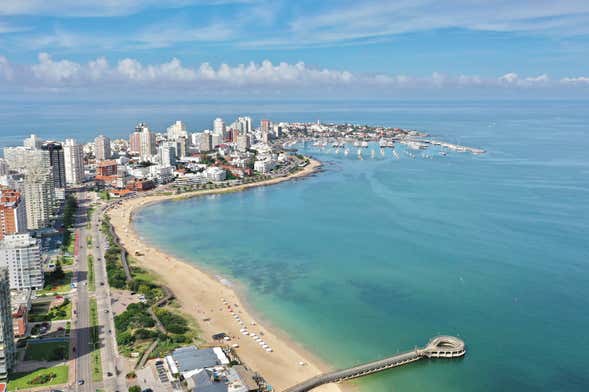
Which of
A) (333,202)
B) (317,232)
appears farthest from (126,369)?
(333,202)

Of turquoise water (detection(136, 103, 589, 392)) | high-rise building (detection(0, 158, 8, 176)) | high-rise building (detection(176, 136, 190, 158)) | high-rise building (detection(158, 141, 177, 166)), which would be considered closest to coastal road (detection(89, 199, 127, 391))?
turquoise water (detection(136, 103, 589, 392))

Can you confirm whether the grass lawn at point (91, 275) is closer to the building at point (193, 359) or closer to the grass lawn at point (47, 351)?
the grass lawn at point (47, 351)

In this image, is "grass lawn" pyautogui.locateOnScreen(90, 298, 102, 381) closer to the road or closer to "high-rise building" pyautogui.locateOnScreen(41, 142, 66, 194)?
the road

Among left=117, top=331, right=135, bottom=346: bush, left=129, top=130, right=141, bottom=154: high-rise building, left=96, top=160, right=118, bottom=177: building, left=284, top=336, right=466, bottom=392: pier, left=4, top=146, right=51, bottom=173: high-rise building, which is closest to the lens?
left=284, top=336, right=466, bottom=392: pier

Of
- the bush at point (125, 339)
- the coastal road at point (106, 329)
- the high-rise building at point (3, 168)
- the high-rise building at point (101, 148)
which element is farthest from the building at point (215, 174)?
the bush at point (125, 339)

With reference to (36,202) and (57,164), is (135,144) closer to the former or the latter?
(57,164)

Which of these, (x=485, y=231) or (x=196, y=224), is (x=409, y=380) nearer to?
(x=485, y=231)
